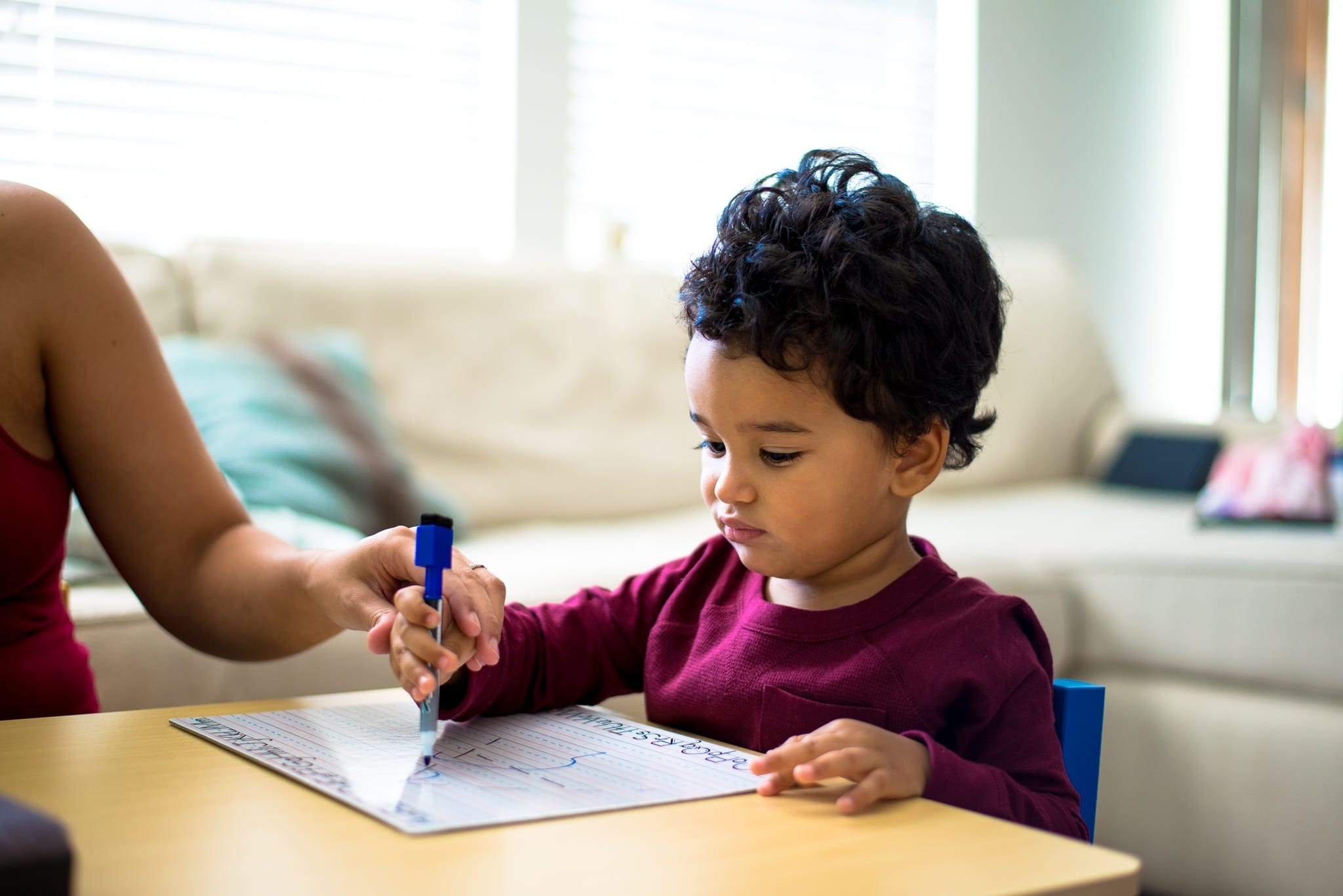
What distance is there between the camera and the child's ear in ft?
2.99

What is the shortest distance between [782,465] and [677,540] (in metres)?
1.01

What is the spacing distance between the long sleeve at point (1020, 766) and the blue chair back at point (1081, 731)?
0.08 ft

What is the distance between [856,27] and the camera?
11.5 feet

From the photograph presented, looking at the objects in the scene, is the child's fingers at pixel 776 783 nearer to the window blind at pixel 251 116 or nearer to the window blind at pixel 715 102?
the window blind at pixel 251 116

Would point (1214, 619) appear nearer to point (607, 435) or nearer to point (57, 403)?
point (607, 435)

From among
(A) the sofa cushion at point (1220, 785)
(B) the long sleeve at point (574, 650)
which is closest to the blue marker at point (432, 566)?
(B) the long sleeve at point (574, 650)

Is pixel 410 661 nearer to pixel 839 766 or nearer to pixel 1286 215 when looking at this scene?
pixel 839 766

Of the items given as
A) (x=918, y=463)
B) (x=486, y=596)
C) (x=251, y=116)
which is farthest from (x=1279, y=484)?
(x=251, y=116)

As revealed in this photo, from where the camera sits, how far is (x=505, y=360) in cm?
216

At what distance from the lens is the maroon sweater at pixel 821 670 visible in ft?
2.53

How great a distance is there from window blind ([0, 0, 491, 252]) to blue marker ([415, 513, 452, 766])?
1913 millimetres

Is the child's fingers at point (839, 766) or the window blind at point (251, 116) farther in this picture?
the window blind at point (251, 116)

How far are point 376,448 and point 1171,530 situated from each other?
3.89ft

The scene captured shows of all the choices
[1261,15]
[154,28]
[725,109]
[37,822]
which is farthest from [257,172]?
[1261,15]
